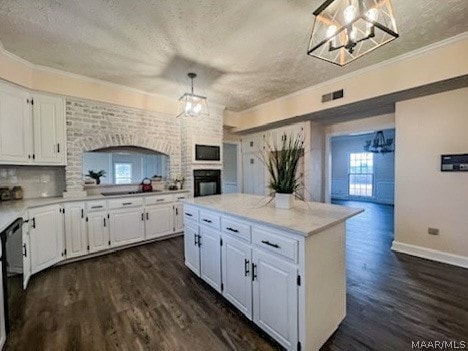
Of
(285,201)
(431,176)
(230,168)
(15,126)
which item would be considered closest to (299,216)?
(285,201)

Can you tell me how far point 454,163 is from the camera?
295cm

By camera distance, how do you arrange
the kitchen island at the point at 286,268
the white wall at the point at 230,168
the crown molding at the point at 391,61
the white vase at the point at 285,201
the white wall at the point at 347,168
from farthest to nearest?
the white wall at the point at 347,168 < the white wall at the point at 230,168 < the crown molding at the point at 391,61 < the white vase at the point at 285,201 < the kitchen island at the point at 286,268

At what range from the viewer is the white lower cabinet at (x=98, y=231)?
3369mm

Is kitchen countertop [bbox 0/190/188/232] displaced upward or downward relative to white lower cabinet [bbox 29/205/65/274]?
upward

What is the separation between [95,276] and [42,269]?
72 cm

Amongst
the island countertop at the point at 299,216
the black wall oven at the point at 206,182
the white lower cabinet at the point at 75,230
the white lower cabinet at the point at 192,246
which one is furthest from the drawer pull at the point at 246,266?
the black wall oven at the point at 206,182

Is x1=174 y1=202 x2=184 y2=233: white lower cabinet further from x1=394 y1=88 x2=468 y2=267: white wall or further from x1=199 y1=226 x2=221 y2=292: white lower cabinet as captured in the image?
x1=394 y1=88 x2=468 y2=267: white wall

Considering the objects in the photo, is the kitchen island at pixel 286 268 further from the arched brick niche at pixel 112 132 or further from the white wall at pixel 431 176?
the arched brick niche at pixel 112 132

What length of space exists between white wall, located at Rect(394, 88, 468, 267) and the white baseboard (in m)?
0.02

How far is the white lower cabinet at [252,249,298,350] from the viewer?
4.92ft

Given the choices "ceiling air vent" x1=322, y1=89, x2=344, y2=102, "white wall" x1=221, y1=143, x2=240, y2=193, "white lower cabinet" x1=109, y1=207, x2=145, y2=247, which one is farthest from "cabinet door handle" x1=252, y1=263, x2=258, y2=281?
"white wall" x1=221, y1=143, x2=240, y2=193

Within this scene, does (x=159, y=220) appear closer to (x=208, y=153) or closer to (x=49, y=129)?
(x=208, y=153)

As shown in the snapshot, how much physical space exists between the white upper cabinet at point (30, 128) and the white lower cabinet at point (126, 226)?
117 centimetres

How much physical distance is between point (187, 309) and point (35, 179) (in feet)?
10.4
